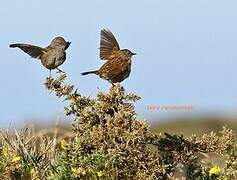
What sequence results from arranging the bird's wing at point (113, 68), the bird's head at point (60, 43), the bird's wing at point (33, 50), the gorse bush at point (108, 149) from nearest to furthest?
the gorse bush at point (108, 149), the bird's wing at point (113, 68), the bird's wing at point (33, 50), the bird's head at point (60, 43)

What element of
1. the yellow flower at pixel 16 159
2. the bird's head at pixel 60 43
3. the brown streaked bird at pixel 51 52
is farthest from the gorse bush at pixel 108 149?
the bird's head at pixel 60 43

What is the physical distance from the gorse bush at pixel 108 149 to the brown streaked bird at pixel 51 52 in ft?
3.96

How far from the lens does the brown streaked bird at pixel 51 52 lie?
9070 mm

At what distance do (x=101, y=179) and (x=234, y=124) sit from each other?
1720 cm

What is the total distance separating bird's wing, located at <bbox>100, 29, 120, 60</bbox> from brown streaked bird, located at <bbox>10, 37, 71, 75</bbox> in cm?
38

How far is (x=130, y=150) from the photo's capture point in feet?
24.0

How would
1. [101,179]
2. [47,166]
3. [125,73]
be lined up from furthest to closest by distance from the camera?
[125,73] < [47,166] < [101,179]

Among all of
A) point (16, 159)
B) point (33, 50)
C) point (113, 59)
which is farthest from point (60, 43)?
point (16, 159)

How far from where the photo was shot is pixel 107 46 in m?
9.38

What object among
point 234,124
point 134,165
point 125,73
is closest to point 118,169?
point 134,165

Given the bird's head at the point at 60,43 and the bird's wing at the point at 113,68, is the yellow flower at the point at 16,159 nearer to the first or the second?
the bird's wing at the point at 113,68

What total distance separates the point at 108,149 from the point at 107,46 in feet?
7.39

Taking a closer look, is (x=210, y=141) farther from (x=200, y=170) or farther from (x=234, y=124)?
(x=234, y=124)

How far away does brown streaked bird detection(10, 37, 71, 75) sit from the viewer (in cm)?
907
